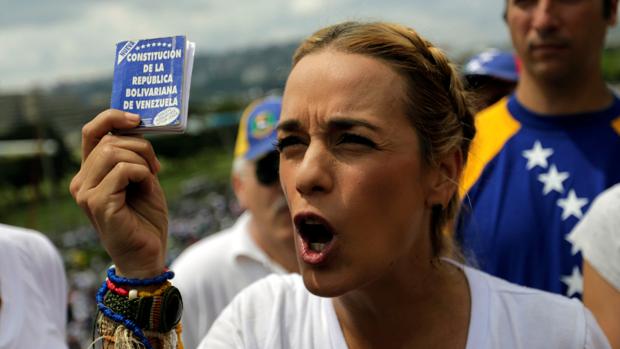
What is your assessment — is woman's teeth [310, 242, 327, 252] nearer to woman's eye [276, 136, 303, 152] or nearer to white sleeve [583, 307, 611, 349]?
woman's eye [276, 136, 303, 152]

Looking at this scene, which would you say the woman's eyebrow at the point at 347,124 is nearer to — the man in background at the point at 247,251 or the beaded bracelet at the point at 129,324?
the beaded bracelet at the point at 129,324

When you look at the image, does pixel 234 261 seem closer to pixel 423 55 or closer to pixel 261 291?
pixel 261 291

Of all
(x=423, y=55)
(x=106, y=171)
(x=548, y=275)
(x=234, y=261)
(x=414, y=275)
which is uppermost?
(x=423, y=55)

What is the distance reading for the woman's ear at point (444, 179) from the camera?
1953 millimetres

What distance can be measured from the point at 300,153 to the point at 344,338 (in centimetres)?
52

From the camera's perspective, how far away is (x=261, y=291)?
1.98 meters

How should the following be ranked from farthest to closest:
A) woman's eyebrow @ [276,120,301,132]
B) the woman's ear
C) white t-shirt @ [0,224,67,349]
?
white t-shirt @ [0,224,67,349]
the woman's ear
woman's eyebrow @ [276,120,301,132]

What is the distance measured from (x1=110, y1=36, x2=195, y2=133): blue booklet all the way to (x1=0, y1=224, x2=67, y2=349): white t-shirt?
1113mm

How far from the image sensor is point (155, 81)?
172 cm

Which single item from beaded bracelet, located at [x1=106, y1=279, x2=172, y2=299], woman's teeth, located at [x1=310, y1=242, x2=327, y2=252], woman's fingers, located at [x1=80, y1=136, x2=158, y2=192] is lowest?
beaded bracelet, located at [x1=106, y1=279, x2=172, y2=299]

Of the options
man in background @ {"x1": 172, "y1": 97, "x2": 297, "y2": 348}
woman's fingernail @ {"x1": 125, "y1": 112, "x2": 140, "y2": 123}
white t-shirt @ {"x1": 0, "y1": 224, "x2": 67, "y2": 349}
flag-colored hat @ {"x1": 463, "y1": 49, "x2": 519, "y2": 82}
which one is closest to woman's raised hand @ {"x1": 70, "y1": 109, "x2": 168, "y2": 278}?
woman's fingernail @ {"x1": 125, "y1": 112, "x2": 140, "y2": 123}

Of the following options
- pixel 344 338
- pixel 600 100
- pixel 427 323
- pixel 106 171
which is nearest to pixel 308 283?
pixel 344 338

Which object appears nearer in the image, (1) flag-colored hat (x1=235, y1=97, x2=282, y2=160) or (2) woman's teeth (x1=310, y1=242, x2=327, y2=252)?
(2) woman's teeth (x1=310, y1=242, x2=327, y2=252)

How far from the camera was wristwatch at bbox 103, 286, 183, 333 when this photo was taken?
67.6 inches
